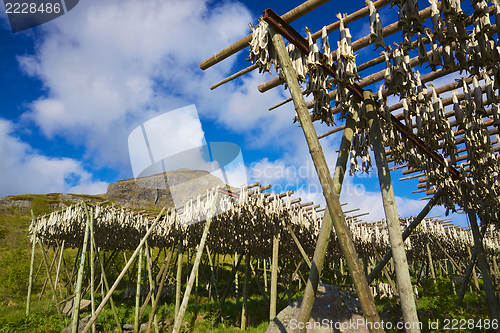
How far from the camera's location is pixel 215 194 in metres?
6.86

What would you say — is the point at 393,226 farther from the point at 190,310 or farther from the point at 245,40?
the point at 190,310

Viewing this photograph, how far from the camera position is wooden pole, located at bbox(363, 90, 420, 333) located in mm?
2855

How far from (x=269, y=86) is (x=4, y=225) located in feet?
112

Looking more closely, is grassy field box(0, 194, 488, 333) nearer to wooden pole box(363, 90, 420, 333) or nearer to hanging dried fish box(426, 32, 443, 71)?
wooden pole box(363, 90, 420, 333)

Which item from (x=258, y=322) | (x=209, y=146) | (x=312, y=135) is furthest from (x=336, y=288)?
(x=209, y=146)

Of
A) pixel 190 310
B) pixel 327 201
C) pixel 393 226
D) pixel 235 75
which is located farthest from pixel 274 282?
pixel 235 75

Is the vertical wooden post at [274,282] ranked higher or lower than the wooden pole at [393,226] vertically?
lower

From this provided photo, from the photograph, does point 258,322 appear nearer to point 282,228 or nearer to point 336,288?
point 282,228

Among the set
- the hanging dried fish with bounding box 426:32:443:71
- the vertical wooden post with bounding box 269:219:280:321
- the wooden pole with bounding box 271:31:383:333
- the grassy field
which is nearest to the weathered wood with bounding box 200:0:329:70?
the wooden pole with bounding box 271:31:383:333

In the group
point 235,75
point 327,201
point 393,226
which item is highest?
point 235,75

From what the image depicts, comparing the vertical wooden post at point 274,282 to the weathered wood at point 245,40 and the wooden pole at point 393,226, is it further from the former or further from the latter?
the weathered wood at point 245,40

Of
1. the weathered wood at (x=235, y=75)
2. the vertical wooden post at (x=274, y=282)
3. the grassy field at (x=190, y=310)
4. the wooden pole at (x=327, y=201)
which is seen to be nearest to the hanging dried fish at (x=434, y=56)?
the wooden pole at (x=327, y=201)

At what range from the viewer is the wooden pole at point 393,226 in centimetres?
286

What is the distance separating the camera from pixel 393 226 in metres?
3.17
